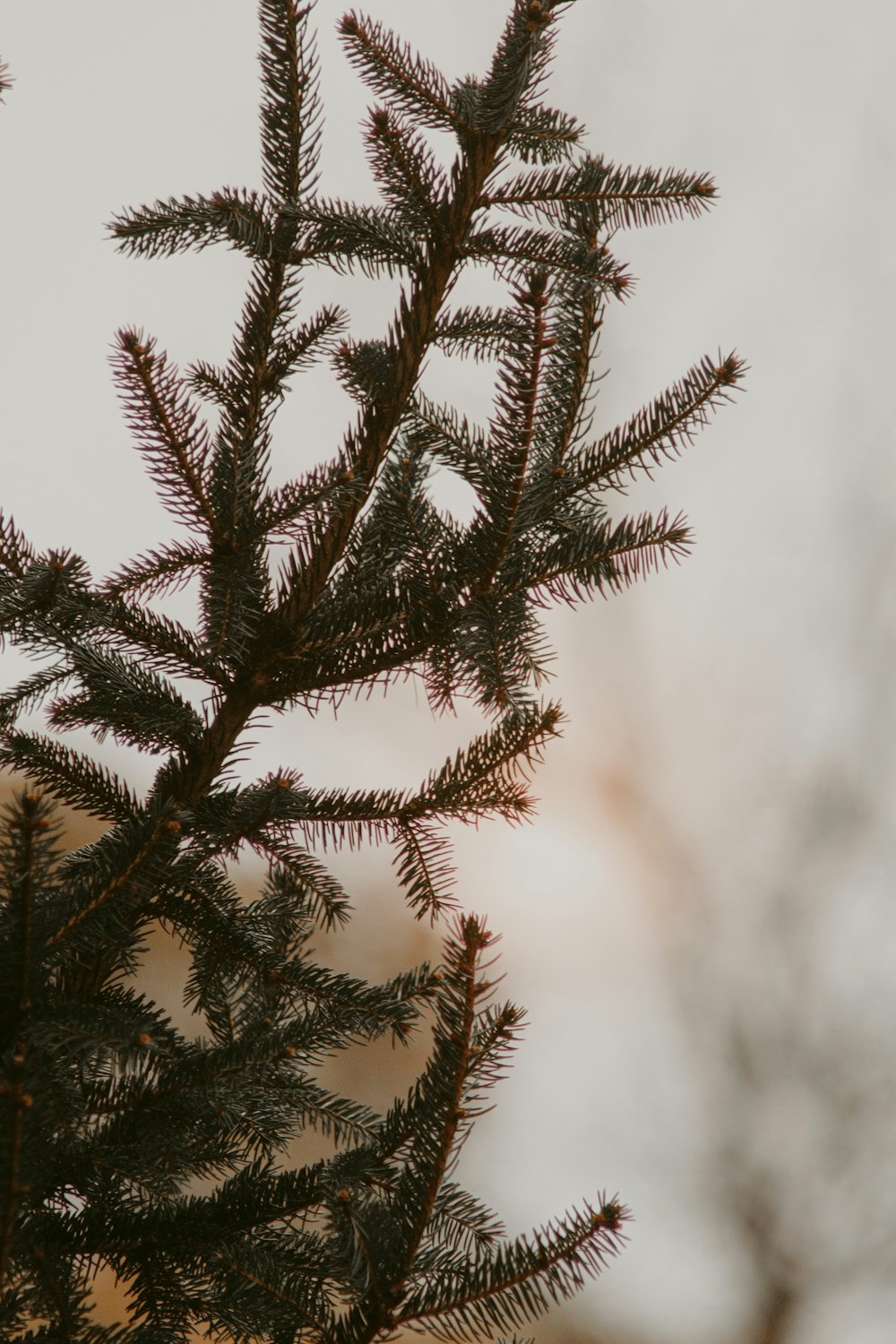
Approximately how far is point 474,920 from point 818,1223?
1.57 m

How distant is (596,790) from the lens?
70.6 inches

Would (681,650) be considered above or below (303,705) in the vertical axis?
above

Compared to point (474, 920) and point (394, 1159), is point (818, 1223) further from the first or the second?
point (474, 920)

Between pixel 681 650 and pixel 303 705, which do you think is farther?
pixel 681 650

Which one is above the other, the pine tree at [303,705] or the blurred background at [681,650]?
the blurred background at [681,650]

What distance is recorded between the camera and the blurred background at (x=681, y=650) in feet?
5.38

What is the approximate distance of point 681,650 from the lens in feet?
5.92

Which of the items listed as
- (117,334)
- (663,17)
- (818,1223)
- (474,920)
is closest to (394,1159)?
(474,920)

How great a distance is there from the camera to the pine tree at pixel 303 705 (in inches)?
19.7

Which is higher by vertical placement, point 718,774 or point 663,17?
point 663,17

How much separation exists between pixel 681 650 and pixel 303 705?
1235mm

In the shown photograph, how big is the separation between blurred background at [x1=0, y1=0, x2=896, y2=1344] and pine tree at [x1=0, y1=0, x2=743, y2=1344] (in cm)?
100

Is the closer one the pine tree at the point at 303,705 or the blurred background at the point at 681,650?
the pine tree at the point at 303,705

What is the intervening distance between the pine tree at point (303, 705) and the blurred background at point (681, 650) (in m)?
1.00
